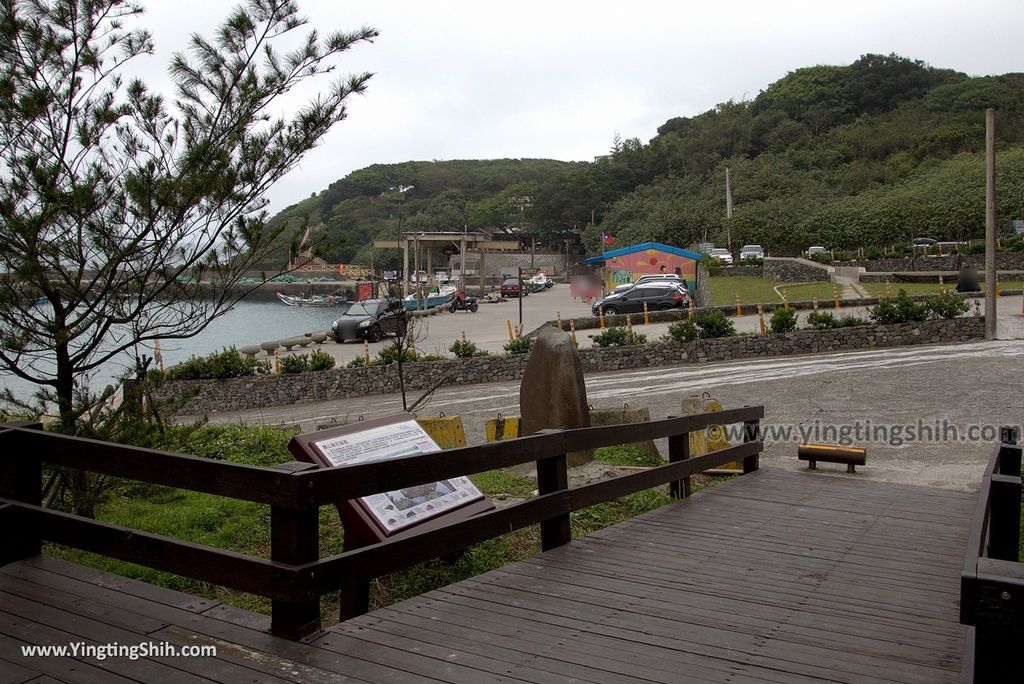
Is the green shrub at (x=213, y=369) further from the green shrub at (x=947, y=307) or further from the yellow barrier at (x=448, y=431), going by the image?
the green shrub at (x=947, y=307)

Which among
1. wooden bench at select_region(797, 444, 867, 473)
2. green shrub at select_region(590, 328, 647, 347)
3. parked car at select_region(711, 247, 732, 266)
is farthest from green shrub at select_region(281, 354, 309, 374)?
parked car at select_region(711, 247, 732, 266)

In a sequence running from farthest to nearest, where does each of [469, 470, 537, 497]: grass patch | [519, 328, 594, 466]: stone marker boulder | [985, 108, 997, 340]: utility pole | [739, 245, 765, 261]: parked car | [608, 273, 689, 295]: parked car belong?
[739, 245, 765, 261]: parked car
[608, 273, 689, 295]: parked car
[985, 108, 997, 340]: utility pole
[519, 328, 594, 466]: stone marker boulder
[469, 470, 537, 497]: grass patch

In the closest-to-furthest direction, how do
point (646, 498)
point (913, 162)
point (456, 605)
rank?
point (456, 605)
point (646, 498)
point (913, 162)

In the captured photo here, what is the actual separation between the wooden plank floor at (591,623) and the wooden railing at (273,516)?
206 millimetres

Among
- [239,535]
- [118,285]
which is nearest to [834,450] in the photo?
[239,535]

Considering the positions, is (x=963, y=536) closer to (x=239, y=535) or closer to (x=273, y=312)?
(x=239, y=535)

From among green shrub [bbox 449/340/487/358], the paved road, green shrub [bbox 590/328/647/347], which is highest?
green shrub [bbox 590/328/647/347]

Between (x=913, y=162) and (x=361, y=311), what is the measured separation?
73347 millimetres

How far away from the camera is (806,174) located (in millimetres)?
100062

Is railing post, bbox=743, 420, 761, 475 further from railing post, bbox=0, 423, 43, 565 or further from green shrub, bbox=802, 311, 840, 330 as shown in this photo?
green shrub, bbox=802, 311, 840, 330

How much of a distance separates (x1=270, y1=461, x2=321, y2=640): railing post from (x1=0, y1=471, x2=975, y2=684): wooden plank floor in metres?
0.06

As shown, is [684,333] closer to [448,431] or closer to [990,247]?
[990,247]

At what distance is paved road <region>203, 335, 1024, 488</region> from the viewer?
1370 centimetres

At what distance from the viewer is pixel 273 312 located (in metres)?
101
